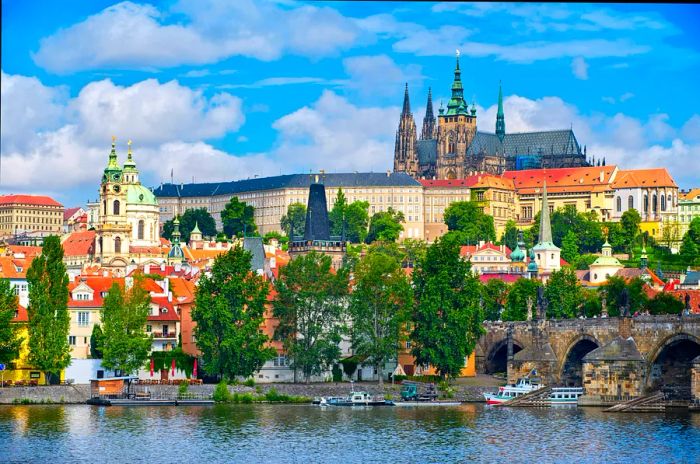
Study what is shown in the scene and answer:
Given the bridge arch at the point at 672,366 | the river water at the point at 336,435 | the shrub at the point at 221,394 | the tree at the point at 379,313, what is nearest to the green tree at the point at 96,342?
the river water at the point at 336,435

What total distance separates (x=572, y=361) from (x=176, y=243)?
91060mm

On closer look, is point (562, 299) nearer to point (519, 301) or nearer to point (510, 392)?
point (519, 301)

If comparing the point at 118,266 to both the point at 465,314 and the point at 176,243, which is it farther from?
the point at 465,314

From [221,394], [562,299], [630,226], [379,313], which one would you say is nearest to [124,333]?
[221,394]

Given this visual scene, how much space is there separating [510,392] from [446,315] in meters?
4.79

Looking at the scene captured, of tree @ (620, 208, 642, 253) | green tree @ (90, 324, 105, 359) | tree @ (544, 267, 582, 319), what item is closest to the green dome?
tree @ (620, 208, 642, 253)

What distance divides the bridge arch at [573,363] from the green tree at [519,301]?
1605 centimetres

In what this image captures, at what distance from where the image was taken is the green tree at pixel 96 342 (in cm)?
6500

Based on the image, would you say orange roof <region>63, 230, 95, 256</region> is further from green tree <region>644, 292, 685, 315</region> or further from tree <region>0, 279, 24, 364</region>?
tree <region>0, 279, 24, 364</region>

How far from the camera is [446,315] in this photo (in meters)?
68.2

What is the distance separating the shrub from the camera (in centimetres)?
6356

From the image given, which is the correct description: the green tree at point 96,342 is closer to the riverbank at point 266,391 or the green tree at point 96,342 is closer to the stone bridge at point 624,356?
the riverbank at point 266,391

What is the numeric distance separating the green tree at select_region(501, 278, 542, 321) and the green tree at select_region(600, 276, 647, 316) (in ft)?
14.5

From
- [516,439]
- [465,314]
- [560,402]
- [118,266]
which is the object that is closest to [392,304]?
[465,314]
